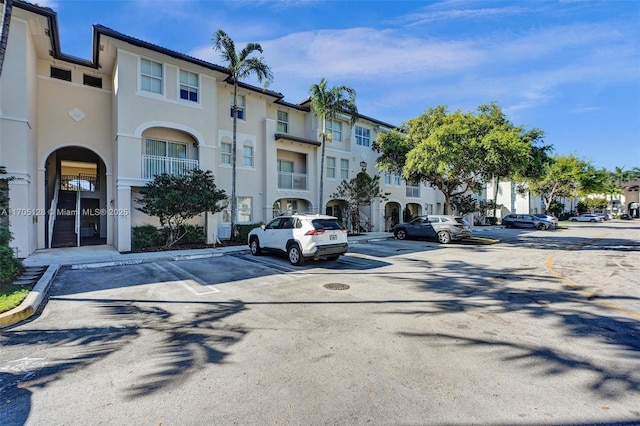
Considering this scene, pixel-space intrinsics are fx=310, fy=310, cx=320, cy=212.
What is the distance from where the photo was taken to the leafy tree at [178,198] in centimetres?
1383

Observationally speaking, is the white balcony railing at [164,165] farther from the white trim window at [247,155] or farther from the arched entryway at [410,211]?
the arched entryway at [410,211]

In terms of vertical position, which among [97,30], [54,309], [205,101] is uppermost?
[97,30]

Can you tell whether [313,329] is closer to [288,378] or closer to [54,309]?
[288,378]

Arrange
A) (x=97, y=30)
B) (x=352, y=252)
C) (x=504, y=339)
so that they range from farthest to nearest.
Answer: (x=352, y=252) → (x=97, y=30) → (x=504, y=339)

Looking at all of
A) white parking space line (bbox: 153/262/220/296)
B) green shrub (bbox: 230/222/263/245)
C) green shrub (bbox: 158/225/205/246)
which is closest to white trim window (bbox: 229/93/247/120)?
green shrub (bbox: 230/222/263/245)

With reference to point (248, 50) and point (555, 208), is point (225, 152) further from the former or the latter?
point (555, 208)

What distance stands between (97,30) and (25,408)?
49.5 feet

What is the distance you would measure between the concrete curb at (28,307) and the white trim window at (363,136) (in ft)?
72.1

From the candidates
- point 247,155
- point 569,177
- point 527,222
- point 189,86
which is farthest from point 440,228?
point 569,177

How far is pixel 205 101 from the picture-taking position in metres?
16.5

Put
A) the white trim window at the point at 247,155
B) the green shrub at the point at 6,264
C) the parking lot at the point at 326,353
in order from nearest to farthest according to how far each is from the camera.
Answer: the parking lot at the point at 326,353, the green shrub at the point at 6,264, the white trim window at the point at 247,155

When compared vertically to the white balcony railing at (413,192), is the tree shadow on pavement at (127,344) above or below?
below

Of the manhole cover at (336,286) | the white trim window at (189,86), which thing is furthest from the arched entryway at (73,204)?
the manhole cover at (336,286)

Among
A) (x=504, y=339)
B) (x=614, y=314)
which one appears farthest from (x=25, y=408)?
(x=614, y=314)
